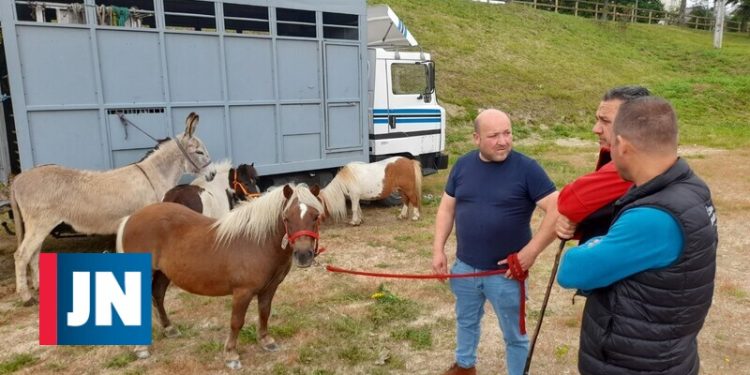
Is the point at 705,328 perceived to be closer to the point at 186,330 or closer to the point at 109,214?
the point at 186,330

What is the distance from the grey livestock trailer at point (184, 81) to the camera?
16.2 ft

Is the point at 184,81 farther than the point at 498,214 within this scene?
Yes

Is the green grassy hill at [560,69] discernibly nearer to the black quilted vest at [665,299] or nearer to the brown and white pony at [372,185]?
the brown and white pony at [372,185]

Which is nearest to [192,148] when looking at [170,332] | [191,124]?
[191,124]

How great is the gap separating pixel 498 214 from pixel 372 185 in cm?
505

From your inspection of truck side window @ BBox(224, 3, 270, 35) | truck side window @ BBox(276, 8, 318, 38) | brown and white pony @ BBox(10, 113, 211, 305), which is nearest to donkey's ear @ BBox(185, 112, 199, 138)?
brown and white pony @ BBox(10, 113, 211, 305)

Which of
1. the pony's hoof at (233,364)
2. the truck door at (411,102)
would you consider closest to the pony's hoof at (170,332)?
the pony's hoof at (233,364)

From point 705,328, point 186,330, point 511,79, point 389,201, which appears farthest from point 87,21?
point 511,79

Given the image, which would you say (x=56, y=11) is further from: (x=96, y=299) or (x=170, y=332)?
(x=170, y=332)

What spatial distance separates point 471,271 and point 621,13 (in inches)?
1664

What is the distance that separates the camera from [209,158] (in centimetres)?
588

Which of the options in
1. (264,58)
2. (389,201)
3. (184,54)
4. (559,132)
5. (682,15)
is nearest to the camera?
(184,54)

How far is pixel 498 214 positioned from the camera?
2699 millimetres

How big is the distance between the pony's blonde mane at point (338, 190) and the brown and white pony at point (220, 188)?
1426 millimetres
